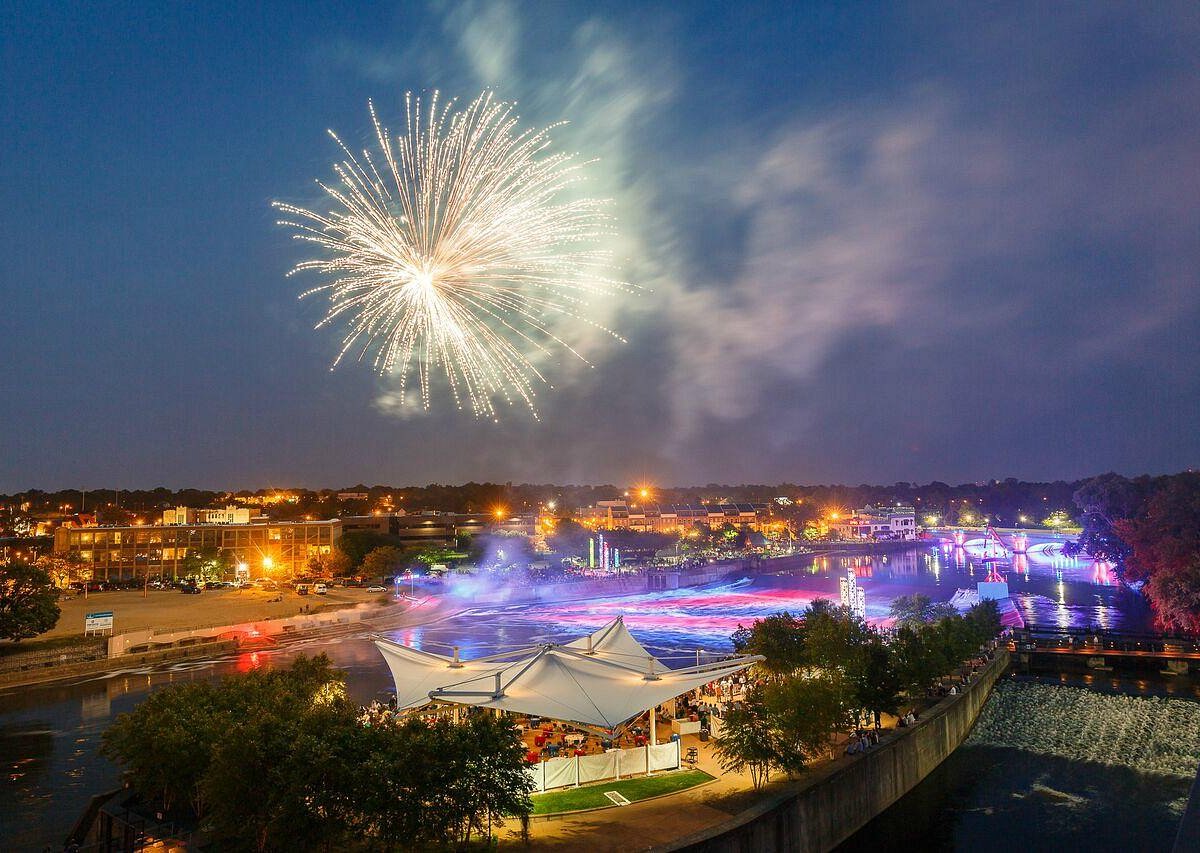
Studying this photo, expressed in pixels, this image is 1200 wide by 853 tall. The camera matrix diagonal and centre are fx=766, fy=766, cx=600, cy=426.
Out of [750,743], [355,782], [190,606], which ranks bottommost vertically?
[190,606]

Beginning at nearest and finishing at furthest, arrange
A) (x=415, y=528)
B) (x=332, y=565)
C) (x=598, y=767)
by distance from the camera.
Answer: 1. (x=598, y=767)
2. (x=332, y=565)
3. (x=415, y=528)

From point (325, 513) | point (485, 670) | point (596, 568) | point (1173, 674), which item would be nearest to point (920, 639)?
point (485, 670)

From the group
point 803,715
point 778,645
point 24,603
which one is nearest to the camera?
point 803,715

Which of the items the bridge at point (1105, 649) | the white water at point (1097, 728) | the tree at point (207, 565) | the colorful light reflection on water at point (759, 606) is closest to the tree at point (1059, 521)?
the colorful light reflection on water at point (759, 606)

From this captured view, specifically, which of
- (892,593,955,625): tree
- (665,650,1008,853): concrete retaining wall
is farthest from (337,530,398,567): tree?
(665,650,1008,853): concrete retaining wall

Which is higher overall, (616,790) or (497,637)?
(616,790)

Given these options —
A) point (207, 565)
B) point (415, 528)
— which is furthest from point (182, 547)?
point (415, 528)

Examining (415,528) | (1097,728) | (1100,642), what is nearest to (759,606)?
(1100,642)

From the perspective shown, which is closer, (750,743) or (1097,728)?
(750,743)

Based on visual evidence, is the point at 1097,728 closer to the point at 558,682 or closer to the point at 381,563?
the point at 558,682
